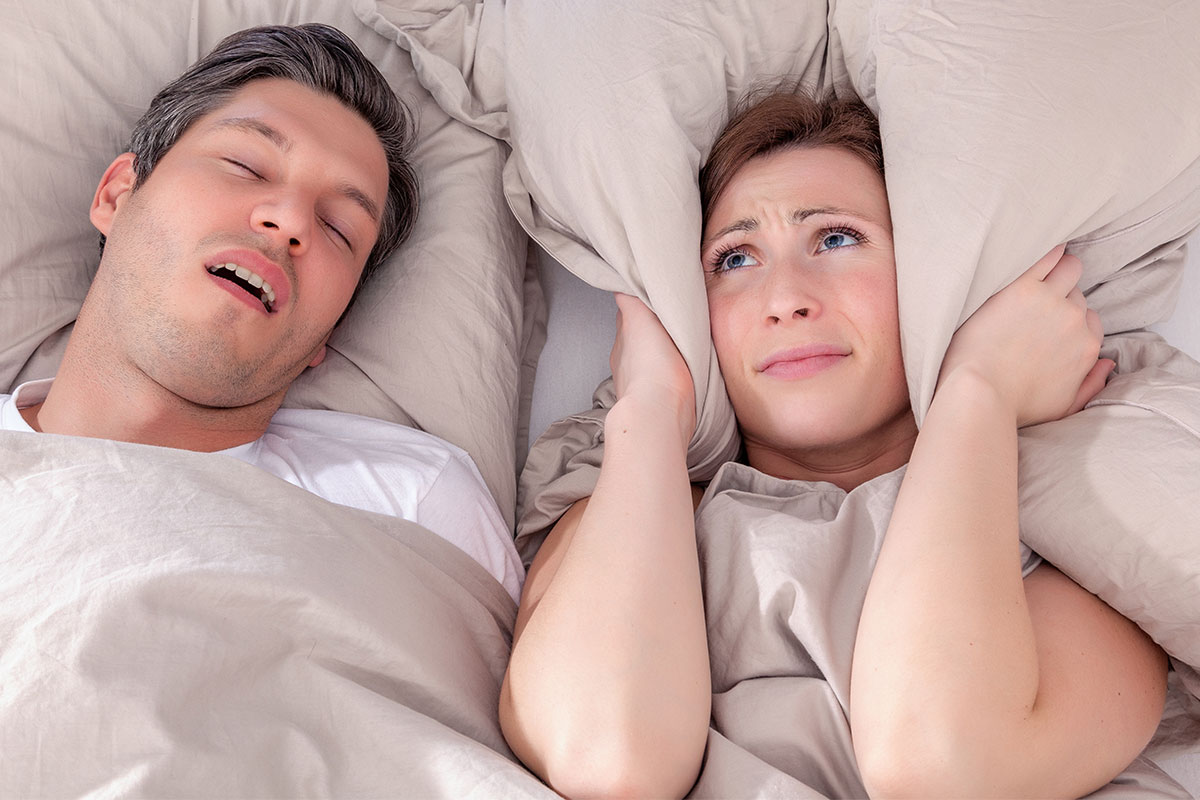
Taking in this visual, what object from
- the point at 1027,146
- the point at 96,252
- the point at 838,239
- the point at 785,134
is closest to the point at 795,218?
the point at 838,239

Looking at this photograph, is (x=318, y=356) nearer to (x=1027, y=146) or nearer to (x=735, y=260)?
(x=735, y=260)

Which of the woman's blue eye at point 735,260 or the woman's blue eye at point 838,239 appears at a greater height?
the woman's blue eye at point 838,239

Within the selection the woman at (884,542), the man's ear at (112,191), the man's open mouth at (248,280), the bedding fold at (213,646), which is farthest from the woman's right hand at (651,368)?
the man's ear at (112,191)

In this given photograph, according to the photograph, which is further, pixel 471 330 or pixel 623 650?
pixel 471 330

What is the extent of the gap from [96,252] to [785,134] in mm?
1070

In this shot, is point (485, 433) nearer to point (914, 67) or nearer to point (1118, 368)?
point (914, 67)

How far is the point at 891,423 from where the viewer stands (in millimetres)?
1378

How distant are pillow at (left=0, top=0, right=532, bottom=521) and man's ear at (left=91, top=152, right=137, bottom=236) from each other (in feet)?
0.37

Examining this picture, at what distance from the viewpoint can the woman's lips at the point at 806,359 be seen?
1268 millimetres

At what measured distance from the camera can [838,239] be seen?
137 centimetres

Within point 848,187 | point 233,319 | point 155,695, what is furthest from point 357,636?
point 848,187

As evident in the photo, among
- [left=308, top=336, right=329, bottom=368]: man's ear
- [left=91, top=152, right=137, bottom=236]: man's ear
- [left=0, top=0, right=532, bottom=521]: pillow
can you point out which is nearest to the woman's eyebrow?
[left=0, top=0, right=532, bottom=521]: pillow

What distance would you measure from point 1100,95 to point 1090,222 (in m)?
0.16

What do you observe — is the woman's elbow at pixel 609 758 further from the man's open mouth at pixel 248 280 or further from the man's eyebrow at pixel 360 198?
the man's eyebrow at pixel 360 198
